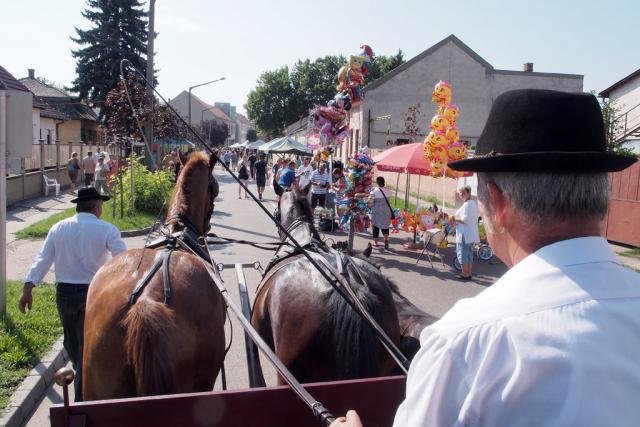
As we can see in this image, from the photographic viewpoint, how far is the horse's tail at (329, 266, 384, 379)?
3.02m

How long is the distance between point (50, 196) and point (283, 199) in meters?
18.5

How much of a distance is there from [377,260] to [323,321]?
28.5 feet

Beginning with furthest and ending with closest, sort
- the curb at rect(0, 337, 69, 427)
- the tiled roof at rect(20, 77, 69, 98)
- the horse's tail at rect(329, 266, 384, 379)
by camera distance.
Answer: the tiled roof at rect(20, 77, 69, 98)
the curb at rect(0, 337, 69, 427)
the horse's tail at rect(329, 266, 384, 379)

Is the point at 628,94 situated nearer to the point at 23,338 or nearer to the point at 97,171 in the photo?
the point at 97,171

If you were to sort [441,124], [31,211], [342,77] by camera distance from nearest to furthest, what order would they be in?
[441,124]
[342,77]
[31,211]

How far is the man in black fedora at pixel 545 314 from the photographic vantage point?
3.49ft

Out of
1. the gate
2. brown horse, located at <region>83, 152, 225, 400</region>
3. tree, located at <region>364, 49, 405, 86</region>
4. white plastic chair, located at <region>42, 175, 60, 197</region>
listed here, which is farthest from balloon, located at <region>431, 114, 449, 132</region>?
tree, located at <region>364, 49, 405, 86</region>

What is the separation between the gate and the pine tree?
31.6 metres

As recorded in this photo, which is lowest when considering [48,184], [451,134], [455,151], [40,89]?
[48,184]

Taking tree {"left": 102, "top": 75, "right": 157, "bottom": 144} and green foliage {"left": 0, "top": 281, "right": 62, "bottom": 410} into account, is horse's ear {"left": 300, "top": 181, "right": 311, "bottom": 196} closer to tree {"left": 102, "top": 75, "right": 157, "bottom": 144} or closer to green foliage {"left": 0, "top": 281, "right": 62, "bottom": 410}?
green foliage {"left": 0, "top": 281, "right": 62, "bottom": 410}

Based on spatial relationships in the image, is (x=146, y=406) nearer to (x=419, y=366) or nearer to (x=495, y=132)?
(x=419, y=366)

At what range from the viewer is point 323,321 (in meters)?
3.26

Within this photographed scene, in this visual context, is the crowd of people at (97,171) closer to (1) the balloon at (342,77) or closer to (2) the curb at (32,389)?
(1) the balloon at (342,77)

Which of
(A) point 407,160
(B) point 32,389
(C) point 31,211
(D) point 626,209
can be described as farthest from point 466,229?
(C) point 31,211
